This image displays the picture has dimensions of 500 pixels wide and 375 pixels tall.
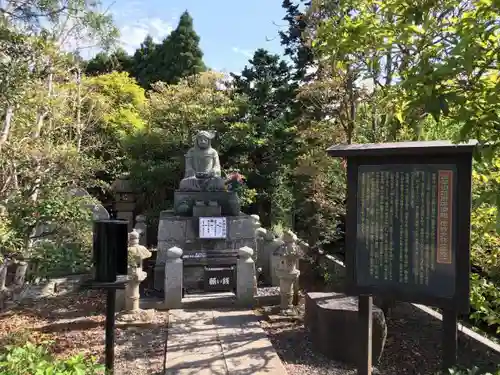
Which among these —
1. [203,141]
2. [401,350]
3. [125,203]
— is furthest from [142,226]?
[401,350]

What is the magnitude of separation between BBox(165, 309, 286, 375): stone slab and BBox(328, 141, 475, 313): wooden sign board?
176 centimetres

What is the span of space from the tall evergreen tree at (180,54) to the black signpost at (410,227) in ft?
60.4

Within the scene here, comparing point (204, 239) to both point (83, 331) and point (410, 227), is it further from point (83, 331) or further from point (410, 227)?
point (410, 227)

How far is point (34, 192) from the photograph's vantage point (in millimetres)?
5480

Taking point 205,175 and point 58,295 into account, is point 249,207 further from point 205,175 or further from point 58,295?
point 58,295

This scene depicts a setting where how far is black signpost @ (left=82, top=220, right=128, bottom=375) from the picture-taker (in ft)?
12.4

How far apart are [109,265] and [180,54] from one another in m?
18.9

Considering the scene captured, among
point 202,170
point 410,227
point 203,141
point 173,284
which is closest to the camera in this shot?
point 410,227

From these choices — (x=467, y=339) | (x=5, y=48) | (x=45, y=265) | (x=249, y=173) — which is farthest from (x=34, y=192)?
(x=249, y=173)

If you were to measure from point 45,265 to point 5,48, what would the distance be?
245 cm

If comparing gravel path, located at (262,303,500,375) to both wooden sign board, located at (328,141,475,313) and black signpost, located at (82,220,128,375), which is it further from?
black signpost, located at (82,220,128,375)

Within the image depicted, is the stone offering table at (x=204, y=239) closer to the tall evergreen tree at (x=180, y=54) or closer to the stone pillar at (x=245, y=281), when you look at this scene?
the stone pillar at (x=245, y=281)

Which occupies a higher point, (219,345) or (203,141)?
(203,141)

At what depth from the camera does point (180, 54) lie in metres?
21.0
